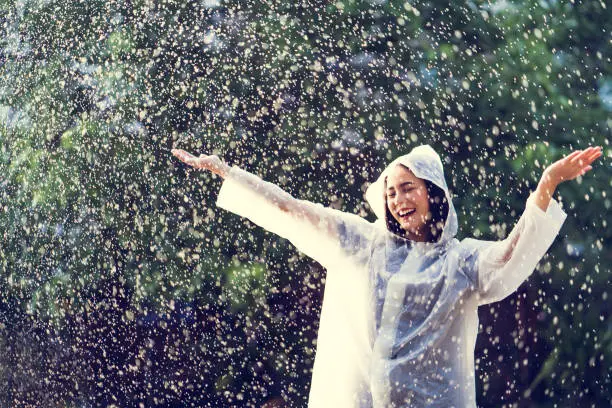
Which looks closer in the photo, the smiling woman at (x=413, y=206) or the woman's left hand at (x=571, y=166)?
the woman's left hand at (x=571, y=166)

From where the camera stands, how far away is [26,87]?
6.19 metres

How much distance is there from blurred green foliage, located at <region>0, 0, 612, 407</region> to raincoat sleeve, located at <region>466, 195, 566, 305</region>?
5.96 ft

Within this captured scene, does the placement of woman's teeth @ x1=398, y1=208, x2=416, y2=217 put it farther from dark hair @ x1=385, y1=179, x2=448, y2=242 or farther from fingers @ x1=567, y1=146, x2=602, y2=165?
fingers @ x1=567, y1=146, x2=602, y2=165

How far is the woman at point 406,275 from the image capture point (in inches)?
87.1

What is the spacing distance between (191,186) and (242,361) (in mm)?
1143

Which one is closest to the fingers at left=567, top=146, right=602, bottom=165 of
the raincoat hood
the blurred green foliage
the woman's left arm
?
the woman's left arm

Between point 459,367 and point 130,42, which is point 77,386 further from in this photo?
point 459,367

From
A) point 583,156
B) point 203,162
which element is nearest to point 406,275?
point 583,156

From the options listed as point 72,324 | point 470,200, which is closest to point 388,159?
point 470,200

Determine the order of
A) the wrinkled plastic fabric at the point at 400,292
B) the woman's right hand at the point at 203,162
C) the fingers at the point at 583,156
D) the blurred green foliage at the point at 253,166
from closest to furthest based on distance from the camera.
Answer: the fingers at the point at 583,156
the wrinkled plastic fabric at the point at 400,292
the woman's right hand at the point at 203,162
the blurred green foliage at the point at 253,166

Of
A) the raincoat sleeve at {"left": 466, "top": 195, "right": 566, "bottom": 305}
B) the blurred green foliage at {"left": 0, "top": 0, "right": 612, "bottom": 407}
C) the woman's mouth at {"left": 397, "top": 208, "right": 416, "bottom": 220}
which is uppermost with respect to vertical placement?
the raincoat sleeve at {"left": 466, "top": 195, "right": 566, "bottom": 305}

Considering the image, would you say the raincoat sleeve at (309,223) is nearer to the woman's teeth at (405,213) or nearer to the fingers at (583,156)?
the woman's teeth at (405,213)

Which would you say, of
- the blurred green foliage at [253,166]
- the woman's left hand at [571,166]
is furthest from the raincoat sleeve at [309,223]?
the blurred green foliage at [253,166]

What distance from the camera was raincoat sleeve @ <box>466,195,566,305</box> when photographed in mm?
2154
